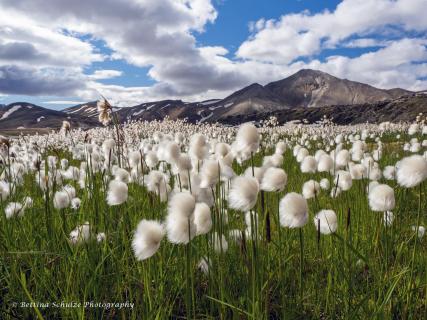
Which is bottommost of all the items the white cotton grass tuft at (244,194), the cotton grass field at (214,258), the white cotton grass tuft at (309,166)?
the cotton grass field at (214,258)

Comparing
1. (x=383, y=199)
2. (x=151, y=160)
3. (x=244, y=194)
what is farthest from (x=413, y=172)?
(x=151, y=160)

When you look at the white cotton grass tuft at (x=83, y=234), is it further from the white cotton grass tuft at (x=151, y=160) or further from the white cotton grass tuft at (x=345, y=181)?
the white cotton grass tuft at (x=345, y=181)

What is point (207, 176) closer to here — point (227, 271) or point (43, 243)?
point (227, 271)

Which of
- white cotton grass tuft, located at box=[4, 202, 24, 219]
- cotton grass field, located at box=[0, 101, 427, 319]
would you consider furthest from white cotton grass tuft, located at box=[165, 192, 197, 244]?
white cotton grass tuft, located at box=[4, 202, 24, 219]

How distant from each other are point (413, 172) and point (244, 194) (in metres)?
1.03

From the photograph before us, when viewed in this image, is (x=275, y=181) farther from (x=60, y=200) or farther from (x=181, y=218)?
(x=60, y=200)

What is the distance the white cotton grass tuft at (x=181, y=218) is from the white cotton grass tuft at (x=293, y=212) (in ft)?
1.60

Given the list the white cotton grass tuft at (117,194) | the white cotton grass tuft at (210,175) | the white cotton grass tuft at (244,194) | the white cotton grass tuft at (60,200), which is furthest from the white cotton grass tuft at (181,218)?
the white cotton grass tuft at (60,200)

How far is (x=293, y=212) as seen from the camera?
6.36ft

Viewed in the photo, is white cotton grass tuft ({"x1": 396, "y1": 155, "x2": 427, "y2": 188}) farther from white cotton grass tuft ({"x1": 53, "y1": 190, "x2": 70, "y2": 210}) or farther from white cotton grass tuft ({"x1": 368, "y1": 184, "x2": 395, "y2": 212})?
white cotton grass tuft ({"x1": 53, "y1": 190, "x2": 70, "y2": 210})

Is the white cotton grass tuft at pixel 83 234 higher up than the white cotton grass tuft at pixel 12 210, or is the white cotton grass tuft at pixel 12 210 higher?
the white cotton grass tuft at pixel 12 210

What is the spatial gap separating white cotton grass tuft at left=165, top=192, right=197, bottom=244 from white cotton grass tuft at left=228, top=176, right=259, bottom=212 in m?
0.21

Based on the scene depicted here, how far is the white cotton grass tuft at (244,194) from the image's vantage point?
1.85 metres

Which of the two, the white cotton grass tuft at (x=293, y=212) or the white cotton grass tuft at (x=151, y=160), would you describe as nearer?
the white cotton grass tuft at (x=293, y=212)
